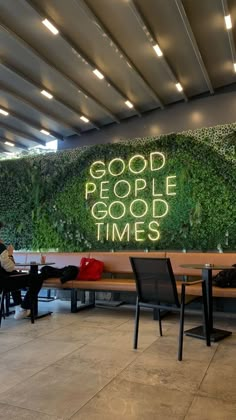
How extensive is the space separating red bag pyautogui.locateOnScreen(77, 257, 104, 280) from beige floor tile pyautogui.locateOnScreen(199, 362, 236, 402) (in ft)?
8.60

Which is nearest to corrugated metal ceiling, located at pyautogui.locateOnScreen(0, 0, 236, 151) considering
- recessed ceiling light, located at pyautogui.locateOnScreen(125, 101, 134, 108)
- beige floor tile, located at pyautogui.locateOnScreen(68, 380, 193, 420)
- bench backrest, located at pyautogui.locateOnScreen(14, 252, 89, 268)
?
recessed ceiling light, located at pyautogui.locateOnScreen(125, 101, 134, 108)

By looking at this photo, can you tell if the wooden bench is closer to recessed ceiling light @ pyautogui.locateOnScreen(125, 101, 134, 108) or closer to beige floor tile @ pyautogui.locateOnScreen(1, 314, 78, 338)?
beige floor tile @ pyautogui.locateOnScreen(1, 314, 78, 338)

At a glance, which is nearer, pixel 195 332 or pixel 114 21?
pixel 195 332

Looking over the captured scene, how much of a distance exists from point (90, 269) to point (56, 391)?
9.58 feet

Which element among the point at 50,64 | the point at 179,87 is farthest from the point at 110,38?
the point at 179,87

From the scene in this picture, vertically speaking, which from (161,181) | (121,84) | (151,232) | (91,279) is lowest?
(91,279)

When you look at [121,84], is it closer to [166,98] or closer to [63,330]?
[166,98]

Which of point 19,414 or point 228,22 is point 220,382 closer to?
point 19,414

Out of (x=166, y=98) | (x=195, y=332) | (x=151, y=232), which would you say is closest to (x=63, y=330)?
(x=195, y=332)

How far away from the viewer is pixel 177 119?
8000 mm

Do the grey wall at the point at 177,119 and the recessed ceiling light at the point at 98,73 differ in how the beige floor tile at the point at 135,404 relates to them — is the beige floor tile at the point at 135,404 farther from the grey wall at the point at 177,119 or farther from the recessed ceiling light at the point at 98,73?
the grey wall at the point at 177,119

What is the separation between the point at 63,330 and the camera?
394 centimetres

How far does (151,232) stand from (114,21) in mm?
3482

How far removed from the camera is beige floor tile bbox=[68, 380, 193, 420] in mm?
1962
